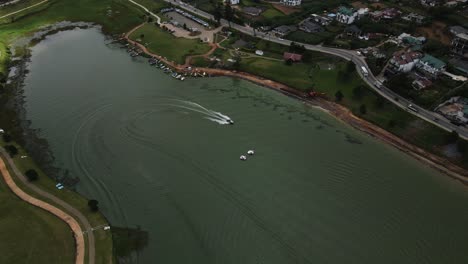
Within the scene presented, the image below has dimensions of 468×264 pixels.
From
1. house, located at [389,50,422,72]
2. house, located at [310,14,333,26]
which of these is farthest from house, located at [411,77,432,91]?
house, located at [310,14,333,26]

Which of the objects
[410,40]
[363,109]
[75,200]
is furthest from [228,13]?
[75,200]

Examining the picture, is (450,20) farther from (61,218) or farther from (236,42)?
(61,218)

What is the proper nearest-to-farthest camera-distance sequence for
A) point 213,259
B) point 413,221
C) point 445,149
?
point 213,259 → point 413,221 → point 445,149

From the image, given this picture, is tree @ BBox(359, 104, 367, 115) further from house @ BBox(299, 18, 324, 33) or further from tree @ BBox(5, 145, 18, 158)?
tree @ BBox(5, 145, 18, 158)

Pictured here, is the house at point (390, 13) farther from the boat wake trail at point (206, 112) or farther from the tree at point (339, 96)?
the boat wake trail at point (206, 112)

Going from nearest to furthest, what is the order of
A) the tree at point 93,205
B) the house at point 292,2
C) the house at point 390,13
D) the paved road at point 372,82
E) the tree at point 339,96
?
the tree at point 93,205, the paved road at point 372,82, the tree at point 339,96, the house at point 390,13, the house at point 292,2

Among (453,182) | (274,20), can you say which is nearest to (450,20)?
(274,20)

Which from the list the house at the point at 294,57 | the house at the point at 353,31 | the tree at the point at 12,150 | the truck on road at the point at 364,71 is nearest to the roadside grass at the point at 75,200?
the tree at the point at 12,150
